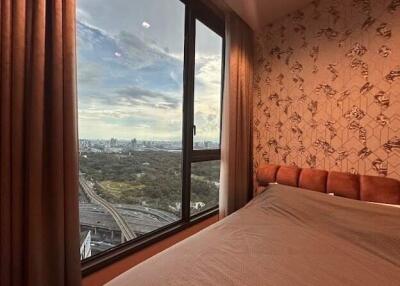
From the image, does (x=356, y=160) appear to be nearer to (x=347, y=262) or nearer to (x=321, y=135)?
(x=321, y=135)

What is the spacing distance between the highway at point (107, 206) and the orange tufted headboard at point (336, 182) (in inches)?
53.7

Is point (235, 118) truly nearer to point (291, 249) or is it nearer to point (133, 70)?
point (133, 70)

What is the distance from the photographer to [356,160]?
2172 millimetres

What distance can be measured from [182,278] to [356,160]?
1795mm

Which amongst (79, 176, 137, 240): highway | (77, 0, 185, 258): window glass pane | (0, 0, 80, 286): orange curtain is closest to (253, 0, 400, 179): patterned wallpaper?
(77, 0, 185, 258): window glass pane

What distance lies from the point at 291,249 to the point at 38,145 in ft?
4.28

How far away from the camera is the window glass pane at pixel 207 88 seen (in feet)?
8.06

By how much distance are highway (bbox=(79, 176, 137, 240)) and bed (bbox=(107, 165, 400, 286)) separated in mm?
599

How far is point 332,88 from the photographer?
7.50 feet

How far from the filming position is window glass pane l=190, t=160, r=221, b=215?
8.16 ft

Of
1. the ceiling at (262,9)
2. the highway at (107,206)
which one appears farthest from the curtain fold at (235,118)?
the highway at (107,206)

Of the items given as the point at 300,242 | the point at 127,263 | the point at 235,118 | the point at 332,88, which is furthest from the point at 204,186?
the point at 332,88

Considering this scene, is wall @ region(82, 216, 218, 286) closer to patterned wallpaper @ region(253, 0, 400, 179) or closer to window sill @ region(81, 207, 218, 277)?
window sill @ region(81, 207, 218, 277)

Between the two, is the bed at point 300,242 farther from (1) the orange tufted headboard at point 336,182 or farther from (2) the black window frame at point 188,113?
(2) the black window frame at point 188,113
